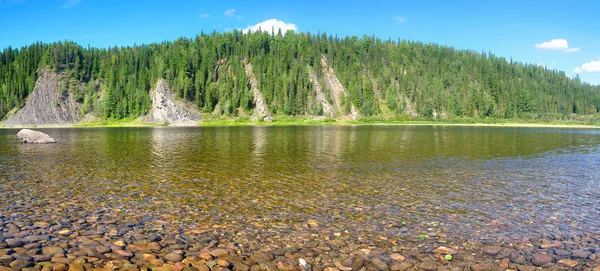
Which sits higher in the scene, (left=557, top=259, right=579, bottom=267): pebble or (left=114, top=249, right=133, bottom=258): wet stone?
(left=114, top=249, right=133, bottom=258): wet stone

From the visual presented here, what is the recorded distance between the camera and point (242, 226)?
14.1m

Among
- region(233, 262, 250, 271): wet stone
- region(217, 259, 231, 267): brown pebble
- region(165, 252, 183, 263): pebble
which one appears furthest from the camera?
region(165, 252, 183, 263): pebble

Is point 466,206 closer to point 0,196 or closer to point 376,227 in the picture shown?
point 376,227

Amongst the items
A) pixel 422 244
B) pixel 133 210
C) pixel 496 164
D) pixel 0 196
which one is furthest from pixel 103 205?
pixel 496 164

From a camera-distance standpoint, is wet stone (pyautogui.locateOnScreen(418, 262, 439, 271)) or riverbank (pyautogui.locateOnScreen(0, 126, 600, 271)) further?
riverbank (pyautogui.locateOnScreen(0, 126, 600, 271))

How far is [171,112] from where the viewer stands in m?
190

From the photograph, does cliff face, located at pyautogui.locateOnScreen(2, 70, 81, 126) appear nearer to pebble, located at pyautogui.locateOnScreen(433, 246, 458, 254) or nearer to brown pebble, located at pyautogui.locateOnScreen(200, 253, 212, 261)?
brown pebble, located at pyautogui.locateOnScreen(200, 253, 212, 261)

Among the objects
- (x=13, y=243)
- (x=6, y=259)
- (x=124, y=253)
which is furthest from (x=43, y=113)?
(x=124, y=253)

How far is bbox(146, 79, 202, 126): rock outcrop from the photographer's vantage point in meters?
185

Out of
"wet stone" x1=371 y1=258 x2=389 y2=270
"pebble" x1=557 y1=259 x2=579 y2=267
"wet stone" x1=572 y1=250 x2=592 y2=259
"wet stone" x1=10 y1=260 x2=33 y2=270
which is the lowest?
"pebble" x1=557 y1=259 x2=579 y2=267

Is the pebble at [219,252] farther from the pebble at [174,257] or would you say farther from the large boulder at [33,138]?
the large boulder at [33,138]

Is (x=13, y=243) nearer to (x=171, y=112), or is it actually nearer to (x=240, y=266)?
(x=240, y=266)

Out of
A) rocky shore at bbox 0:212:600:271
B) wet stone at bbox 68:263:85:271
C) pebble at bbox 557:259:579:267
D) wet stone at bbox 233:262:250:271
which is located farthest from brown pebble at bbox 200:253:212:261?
pebble at bbox 557:259:579:267

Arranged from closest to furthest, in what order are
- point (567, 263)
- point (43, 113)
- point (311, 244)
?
point (567, 263)
point (311, 244)
point (43, 113)
